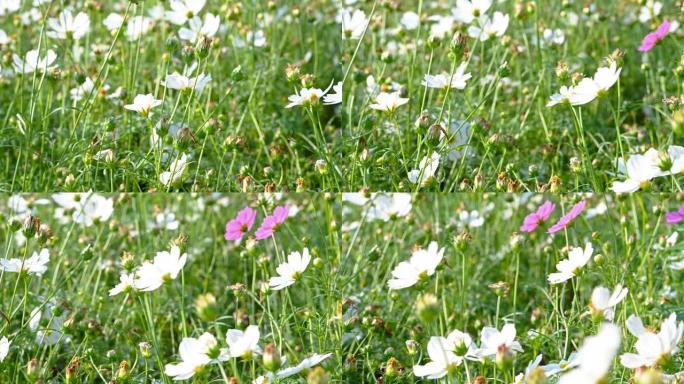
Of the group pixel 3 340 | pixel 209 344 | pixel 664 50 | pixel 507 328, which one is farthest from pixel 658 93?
pixel 3 340

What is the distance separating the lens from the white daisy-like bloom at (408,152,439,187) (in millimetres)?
1576

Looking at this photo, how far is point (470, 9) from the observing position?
1954mm

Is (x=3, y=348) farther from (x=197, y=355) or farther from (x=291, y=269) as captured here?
(x=291, y=269)

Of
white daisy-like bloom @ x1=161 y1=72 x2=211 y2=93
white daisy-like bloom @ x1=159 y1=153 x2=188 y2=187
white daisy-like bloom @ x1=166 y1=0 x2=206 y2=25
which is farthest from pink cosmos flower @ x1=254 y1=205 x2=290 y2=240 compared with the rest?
white daisy-like bloom @ x1=166 y1=0 x2=206 y2=25

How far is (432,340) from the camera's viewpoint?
1212 millimetres

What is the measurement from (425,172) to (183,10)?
0.76m

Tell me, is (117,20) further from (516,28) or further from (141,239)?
(516,28)

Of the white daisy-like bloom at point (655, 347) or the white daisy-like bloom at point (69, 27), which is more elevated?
the white daisy-like bloom at point (69, 27)

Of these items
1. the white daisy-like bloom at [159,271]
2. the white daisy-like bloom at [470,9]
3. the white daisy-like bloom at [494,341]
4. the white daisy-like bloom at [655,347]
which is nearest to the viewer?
the white daisy-like bloom at [655,347]

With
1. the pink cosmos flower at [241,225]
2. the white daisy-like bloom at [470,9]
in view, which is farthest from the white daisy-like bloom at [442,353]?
the white daisy-like bloom at [470,9]

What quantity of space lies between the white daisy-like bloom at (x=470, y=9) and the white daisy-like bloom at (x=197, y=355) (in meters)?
1.03

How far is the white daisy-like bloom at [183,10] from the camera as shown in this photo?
80.8 inches

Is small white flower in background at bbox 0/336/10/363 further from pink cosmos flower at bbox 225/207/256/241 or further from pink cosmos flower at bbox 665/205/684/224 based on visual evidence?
pink cosmos flower at bbox 665/205/684/224

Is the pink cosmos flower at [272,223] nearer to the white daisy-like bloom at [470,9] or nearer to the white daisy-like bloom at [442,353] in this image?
the white daisy-like bloom at [442,353]
